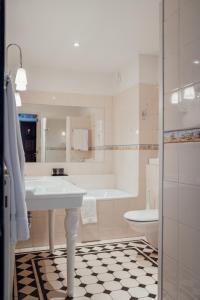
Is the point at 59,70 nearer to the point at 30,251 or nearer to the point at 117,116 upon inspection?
the point at 117,116

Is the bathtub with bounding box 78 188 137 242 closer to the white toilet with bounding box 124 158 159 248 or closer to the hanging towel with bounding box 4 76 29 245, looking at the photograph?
the white toilet with bounding box 124 158 159 248

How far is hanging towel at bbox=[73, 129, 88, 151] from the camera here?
13.8 ft

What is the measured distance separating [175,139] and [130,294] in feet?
4.24

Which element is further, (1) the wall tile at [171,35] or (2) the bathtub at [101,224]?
(2) the bathtub at [101,224]

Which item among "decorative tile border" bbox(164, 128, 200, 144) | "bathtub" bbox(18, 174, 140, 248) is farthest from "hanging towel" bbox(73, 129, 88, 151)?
"decorative tile border" bbox(164, 128, 200, 144)

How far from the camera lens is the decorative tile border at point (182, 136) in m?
1.53

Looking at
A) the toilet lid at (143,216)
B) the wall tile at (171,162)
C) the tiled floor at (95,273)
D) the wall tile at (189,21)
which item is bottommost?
the tiled floor at (95,273)

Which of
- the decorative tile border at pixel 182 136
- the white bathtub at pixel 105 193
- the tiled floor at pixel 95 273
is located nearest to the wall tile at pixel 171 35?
the decorative tile border at pixel 182 136

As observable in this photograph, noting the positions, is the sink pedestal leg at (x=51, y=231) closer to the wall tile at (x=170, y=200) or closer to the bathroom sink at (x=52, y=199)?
the bathroom sink at (x=52, y=199)

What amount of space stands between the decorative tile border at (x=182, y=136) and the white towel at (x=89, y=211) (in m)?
1.75

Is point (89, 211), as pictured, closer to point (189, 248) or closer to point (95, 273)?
point (95, 273)

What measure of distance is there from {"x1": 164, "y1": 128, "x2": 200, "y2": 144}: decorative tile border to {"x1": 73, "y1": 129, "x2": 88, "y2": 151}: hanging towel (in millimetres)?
2476

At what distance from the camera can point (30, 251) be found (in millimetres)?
3039

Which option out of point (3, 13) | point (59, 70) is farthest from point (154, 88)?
point (3, 13)
